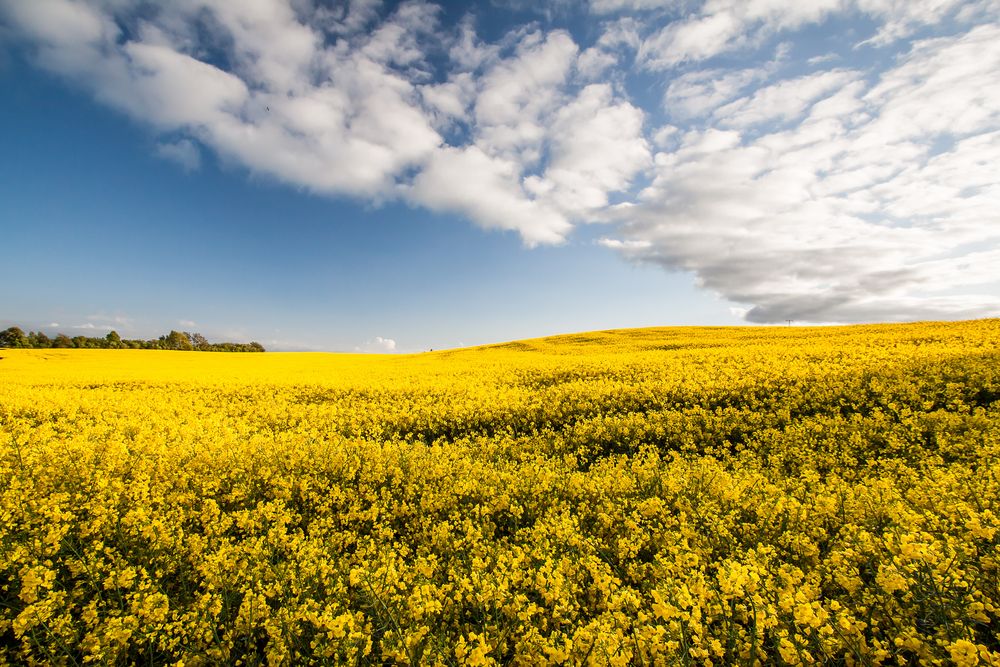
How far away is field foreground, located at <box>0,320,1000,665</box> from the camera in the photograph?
10.8 ft

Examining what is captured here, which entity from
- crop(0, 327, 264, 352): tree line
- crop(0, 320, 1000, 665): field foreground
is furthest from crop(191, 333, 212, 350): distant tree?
crop(0, 320, 1000, 665): field foreground

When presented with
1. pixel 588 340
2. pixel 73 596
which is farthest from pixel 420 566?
pixel 588 340

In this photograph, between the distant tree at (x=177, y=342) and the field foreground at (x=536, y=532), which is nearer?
the field foreground at (x=536, y=532)

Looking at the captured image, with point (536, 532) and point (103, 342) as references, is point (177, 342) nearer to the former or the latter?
point (103, 342)

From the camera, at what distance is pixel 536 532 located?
16.7 feet

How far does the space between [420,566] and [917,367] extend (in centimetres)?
1525

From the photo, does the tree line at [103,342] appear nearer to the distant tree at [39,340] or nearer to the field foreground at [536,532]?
the distant tree at [39,340]

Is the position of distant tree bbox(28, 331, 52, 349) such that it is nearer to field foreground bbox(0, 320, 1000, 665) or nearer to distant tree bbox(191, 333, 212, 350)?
distant tree bbox(191, 333, 212, 350)

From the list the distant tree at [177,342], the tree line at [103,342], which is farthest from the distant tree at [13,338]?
the distant tree at [177,342]

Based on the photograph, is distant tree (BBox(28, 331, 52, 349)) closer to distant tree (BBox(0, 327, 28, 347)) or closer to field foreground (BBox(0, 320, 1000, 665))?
distant tree (BBox(0, 327, 28, 347))

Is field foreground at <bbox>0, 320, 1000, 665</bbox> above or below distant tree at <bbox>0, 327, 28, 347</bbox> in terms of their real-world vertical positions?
below

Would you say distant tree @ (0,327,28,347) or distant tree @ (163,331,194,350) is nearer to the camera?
distant tree @ (0,327,28,347)

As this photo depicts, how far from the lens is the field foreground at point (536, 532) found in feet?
10.8

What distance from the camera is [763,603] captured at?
3.29m
